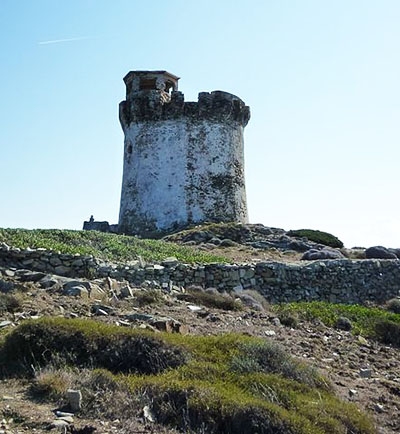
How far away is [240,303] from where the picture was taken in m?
12.3

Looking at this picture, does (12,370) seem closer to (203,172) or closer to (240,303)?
(240,303)

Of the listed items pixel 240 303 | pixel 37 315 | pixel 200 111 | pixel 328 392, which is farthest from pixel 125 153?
pixel 328 392

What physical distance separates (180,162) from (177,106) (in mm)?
3344

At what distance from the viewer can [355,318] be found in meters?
13.6

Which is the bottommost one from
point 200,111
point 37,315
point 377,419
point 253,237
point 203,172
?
point 377,419

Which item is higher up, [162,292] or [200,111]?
[200,111]

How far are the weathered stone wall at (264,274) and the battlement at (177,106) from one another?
53.2 feet

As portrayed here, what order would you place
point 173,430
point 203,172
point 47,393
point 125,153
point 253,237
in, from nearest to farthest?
point 173,430 → point 47,393 → point 253,237 → point 203,172 → point 125,153

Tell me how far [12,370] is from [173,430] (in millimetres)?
2263

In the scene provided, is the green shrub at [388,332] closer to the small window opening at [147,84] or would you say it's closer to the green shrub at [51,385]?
the green shrub at [51,385]

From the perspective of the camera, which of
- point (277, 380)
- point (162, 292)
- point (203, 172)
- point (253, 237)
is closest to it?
point (277, 380)

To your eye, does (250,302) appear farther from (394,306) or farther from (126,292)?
(394,306)

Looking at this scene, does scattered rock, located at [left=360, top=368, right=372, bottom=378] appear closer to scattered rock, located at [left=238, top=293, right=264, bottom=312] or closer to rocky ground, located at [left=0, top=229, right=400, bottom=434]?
rocky ground, located at [left=0, top=229, right=400, bottom=434]

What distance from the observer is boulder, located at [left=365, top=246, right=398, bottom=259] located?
24.2 meters
